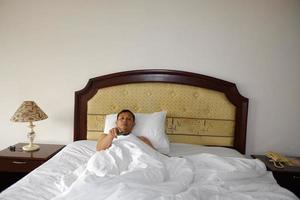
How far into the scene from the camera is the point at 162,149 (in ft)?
7.85

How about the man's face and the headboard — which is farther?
the headboard

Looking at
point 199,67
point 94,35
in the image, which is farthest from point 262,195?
point 94,35

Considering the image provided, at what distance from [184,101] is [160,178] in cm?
122

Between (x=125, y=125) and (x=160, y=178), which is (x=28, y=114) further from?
(x=160, y=178)

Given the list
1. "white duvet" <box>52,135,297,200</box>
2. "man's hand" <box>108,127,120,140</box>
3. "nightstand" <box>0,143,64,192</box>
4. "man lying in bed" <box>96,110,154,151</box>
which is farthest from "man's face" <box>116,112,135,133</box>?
"nightstand" <box>0,143,64,192</box>

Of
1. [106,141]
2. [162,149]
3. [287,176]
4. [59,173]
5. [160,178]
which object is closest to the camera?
[160,178]

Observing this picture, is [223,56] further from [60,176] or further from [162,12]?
[60,176]

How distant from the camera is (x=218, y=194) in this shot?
151cm

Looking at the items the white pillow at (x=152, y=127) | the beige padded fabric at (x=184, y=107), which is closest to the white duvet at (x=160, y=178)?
the white pillow at (x=152, y=127)

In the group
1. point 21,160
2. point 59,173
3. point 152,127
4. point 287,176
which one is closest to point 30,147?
point 21,160

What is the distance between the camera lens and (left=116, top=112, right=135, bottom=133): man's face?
2346 millimetres

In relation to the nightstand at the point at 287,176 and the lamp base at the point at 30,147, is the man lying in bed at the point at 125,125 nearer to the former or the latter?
the lamp base at the point at 30,147

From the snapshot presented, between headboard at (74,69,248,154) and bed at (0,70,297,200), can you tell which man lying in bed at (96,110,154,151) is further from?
headboard at (74,69,248,154)

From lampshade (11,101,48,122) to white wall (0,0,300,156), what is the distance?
29 centimetres
